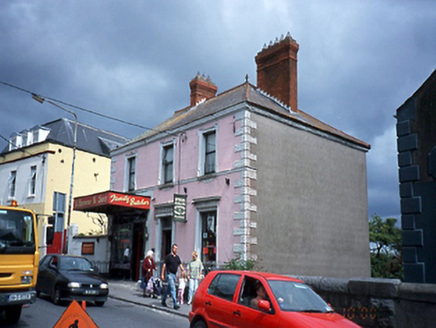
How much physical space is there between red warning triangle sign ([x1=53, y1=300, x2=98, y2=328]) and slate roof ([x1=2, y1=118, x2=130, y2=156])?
87.9 feet

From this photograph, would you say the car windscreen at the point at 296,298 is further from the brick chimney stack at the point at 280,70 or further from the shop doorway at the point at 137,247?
the shop doorway at the point at 137,247

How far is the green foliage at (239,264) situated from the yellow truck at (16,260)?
695 cm

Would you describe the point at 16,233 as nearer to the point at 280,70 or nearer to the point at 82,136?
the point at 280,70

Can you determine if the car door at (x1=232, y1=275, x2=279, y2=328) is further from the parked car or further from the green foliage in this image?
the green foliage

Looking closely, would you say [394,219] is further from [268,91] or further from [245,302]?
[245,302]

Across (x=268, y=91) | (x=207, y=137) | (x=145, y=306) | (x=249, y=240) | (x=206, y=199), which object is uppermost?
(x=268, y=91)

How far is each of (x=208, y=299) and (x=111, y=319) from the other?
440 centimetres

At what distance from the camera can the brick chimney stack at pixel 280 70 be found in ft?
65.9

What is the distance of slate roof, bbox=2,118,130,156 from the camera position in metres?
32.5

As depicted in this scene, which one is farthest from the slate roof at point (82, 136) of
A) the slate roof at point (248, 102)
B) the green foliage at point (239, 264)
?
the green foliage at point (239, 264)

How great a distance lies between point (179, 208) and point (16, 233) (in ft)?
29.3

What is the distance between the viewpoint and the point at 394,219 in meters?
31.2

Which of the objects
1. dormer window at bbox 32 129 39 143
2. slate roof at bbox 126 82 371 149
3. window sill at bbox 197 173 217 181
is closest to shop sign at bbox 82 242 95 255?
slate roof at bbox 126 82 371 149

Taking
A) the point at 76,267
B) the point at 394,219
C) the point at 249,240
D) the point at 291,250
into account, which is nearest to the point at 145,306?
the point at 76,267
